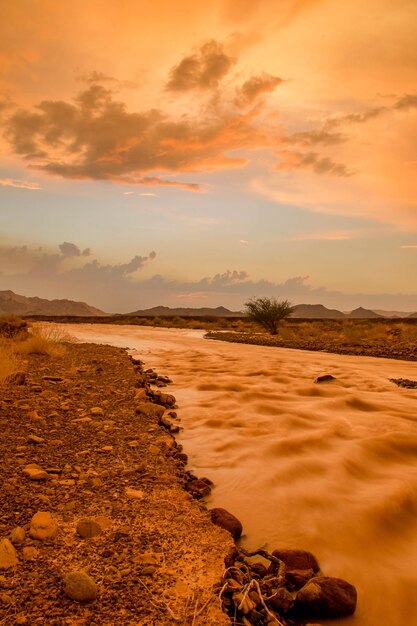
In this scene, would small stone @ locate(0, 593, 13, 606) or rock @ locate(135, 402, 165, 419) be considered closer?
small stone @ locate(0, 593, 13, 606)

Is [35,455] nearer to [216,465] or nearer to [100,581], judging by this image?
[216,465]

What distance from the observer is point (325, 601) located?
1.66 meters

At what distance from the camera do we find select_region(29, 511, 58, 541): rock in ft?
6.43

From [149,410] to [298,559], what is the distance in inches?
110

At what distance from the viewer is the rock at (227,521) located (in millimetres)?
2234

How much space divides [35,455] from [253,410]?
2.63m

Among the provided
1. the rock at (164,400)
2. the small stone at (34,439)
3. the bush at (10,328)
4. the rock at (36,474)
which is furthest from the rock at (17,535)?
the bush at (10,328)

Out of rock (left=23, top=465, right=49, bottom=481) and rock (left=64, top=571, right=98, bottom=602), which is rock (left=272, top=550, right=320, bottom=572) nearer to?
rock (left=64, top=571, right=98, bottom=602)

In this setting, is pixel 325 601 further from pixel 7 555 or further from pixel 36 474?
pixel 36 474

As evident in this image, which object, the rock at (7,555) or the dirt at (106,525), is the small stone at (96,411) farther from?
the rock at (7,555)

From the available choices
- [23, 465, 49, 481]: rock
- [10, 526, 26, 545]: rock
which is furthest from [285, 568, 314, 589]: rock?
[23, 465, 49, 481]: rock

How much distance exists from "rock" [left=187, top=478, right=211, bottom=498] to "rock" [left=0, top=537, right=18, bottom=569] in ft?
3.74

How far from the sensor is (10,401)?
15.0 ft

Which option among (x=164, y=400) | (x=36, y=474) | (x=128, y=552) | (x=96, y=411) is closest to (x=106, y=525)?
(x=128, y=552)
